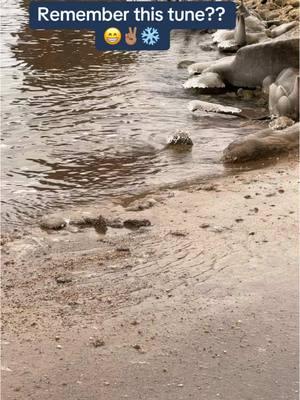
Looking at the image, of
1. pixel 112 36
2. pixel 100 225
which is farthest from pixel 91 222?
pixel 112 36

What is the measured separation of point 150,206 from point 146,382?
126 inches

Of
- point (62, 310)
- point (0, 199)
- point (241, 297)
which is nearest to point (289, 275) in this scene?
point (241, 297)

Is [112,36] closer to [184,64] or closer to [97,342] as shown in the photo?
[97,342]

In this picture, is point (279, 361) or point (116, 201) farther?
point (116, 201)

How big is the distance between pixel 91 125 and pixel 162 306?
6.09 m

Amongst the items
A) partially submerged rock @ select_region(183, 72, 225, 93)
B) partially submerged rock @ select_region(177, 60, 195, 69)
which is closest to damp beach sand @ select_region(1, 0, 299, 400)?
partially submerged rock @ select_region(183, 72, 225, 93)

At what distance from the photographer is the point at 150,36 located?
653cm

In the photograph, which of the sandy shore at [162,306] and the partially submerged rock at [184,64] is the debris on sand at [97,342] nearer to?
the sandy shore at [162,306]

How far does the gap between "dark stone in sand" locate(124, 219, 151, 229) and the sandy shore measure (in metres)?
0.08

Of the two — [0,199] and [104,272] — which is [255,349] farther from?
[0,199]

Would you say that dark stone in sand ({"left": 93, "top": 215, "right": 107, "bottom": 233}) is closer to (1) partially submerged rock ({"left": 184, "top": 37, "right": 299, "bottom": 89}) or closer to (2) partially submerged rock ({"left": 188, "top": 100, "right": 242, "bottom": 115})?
(2) partially submerged rock ({"left": 188, "top": 100, "right": 242, "bottom": 115})

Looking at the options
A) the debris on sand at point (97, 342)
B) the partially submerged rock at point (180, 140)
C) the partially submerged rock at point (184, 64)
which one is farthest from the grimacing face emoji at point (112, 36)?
the partially submerged rock at point (184, 64)

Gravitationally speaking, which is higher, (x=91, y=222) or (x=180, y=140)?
(x=180, y=140)

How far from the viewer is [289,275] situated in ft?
18.4
